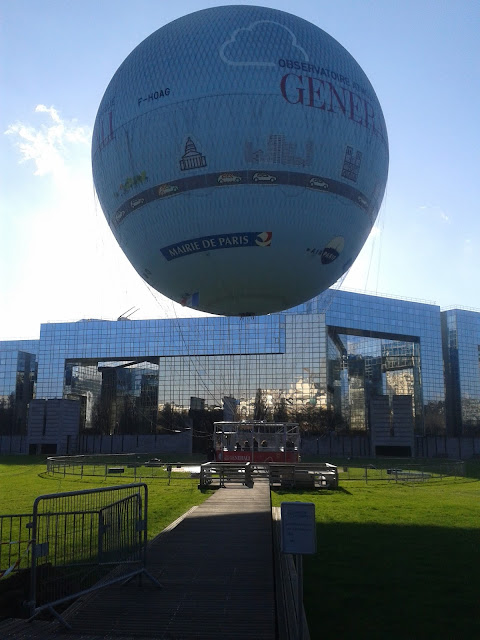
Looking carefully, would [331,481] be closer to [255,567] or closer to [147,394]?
[255,567]

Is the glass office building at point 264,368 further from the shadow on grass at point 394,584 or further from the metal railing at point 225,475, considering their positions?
the shadow on grass at point 394,584

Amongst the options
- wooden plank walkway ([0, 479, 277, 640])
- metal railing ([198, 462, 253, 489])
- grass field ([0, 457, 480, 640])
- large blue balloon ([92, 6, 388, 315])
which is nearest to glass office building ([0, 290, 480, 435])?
metal railing ([198, 462, 253, 489])

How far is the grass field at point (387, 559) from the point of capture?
931 cm

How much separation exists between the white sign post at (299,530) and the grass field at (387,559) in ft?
6.20

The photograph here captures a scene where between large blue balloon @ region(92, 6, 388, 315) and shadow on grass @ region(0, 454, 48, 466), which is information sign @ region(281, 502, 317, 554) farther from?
shadow on grass @ region(0, 454, 48, 466)

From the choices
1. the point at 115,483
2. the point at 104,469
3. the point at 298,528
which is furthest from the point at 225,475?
the point at 298,528

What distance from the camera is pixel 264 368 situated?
11531 centimetres

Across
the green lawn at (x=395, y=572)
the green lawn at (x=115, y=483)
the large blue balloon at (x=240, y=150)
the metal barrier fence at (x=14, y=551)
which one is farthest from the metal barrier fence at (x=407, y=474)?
the metal barrier fence at (x=14, y=551)

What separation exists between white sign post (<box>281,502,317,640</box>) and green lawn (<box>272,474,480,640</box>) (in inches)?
76.5

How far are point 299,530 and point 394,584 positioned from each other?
4880mm

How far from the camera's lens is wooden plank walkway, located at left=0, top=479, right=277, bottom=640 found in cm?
781

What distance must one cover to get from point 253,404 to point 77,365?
41206 mm

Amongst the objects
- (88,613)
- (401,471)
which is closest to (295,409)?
(401,471)

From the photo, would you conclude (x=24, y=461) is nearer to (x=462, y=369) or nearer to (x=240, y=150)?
(x=240, y=150)
